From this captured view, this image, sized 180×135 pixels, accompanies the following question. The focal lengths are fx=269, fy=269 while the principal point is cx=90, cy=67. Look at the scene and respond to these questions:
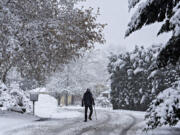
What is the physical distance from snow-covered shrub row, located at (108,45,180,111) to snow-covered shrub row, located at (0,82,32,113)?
954 cm

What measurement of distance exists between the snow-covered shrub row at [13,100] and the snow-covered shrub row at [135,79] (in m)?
9.54

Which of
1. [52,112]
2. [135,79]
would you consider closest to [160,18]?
[52,112]

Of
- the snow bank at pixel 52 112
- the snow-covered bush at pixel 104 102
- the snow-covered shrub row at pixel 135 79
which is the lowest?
the snow bank at pixel 52 112

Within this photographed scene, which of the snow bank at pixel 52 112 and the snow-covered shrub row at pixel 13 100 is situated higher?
the snow-covered shrub row at pixel 13 100

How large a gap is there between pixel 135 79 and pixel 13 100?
12389 mm

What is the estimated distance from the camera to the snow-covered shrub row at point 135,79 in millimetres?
20328

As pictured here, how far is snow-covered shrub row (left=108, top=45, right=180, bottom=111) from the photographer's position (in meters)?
20.3

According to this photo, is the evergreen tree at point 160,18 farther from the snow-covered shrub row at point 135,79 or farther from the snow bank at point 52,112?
the snow-covered shrub row at point 135,79

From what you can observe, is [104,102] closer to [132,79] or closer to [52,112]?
[132,79]

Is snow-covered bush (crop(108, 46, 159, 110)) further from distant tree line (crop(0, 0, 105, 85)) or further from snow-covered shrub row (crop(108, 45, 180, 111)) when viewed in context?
distant tree line (crop(0, 0, 105, 85))

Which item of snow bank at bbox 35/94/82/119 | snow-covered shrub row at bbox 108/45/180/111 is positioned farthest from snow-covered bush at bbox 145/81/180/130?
snow-covered shrub row at bbox 108/45/180/111

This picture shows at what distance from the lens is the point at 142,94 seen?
2231 centimetres

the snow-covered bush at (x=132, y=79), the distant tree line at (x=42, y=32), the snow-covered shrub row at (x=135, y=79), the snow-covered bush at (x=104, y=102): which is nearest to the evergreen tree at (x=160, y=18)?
the distant tree line at (x=42, y=32)

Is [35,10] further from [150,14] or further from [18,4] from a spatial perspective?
[150,14]
